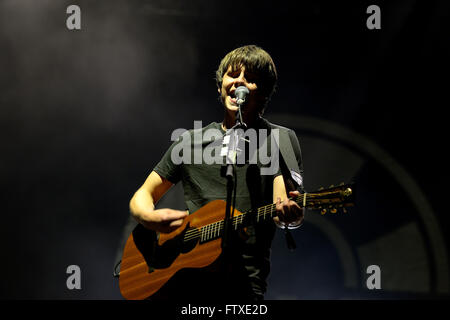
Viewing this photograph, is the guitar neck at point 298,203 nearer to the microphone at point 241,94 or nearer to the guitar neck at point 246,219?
A: the guitar neck at point 246,219

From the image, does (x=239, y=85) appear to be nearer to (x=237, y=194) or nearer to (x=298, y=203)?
(x=237, y=194)

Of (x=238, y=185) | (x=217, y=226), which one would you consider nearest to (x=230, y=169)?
(x=238, y=185)

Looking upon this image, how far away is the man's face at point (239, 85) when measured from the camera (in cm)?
206

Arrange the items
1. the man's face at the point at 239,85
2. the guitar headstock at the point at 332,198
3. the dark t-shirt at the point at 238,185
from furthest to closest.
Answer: the man's face at the point at 239,85
the dark t-shirt at the point at 238,185
the guitar headstock at the point at 332,198

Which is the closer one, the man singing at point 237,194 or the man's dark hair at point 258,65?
the man singing at point 237,194

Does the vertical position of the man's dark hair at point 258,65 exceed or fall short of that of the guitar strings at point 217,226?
it exceeds it

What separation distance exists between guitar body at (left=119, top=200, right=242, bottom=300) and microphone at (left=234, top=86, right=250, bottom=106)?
49 centimetres

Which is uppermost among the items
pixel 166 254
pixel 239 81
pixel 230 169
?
pixel 239 81

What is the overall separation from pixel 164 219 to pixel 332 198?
2.55ft

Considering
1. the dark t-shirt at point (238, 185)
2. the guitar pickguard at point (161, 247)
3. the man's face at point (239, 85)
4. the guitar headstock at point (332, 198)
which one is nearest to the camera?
the guitar headstock at point (332, 198)

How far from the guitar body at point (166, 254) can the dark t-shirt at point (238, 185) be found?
0.08 metres

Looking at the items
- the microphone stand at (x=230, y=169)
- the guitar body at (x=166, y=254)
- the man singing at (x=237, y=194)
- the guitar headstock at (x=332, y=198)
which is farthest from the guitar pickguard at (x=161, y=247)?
the guitar headstock at (x=332, y=198)

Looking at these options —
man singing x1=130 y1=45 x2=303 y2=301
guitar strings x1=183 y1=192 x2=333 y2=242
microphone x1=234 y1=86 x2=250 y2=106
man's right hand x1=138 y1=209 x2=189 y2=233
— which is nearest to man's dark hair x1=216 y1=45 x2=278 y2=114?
man singing x1=130 y1=45 x2=303 y2=301

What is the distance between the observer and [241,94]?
190 centimetres
